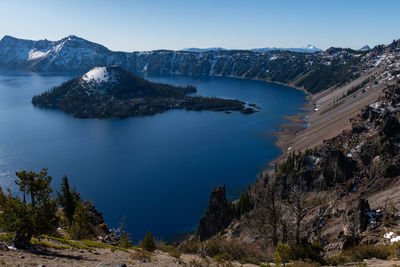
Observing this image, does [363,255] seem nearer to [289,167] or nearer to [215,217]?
[215,217]

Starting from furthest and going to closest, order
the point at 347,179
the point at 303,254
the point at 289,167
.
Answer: the point at 289,167
the point at 347,179
the point at 303,254

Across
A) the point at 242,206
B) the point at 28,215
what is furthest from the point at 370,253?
Answer: the point at 242,206

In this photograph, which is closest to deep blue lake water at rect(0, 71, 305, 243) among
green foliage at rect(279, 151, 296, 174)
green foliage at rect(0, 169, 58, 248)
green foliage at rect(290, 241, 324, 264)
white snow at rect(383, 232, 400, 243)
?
green foliage at rect(279, 151, 296, 174)

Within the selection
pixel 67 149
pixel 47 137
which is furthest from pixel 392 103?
pixel 47 137

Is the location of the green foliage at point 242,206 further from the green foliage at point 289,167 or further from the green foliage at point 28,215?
the green foliage at point 28,215

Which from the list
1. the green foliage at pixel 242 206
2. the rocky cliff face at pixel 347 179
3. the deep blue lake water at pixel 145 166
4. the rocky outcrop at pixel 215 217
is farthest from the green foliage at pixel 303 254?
the deep blue lake water at pixel 145 166

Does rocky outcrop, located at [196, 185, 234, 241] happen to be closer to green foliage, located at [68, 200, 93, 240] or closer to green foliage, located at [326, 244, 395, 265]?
green foliage, located at [68, 200, 93, 240]

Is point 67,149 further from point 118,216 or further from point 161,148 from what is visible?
point 118,216
